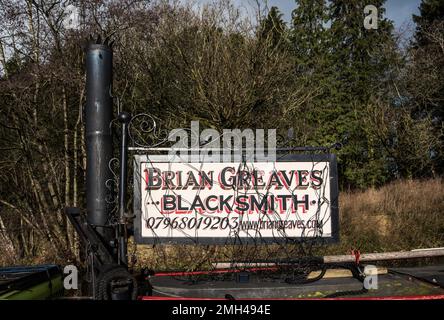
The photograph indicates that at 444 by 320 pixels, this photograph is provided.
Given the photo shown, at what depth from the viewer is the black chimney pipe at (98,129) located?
14.6ft

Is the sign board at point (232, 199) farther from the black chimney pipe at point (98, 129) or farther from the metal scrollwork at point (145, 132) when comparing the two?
the black chimney pipe at point (98, 129)

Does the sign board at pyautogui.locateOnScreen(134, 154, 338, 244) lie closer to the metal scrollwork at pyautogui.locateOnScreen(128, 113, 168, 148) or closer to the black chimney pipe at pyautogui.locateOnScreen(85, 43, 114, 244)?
the metal scrollwork at pyautogui.locateOnScreen(128, 113, 168, 148)

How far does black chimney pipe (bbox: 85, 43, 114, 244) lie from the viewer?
444cm

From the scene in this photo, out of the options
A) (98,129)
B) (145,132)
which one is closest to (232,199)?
(98,129)

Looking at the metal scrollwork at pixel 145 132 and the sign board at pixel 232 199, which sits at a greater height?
the metal scrollwork at pixel 145 132

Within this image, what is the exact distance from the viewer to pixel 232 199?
4742 millimetres

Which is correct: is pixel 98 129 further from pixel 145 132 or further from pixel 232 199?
pixel 145 132

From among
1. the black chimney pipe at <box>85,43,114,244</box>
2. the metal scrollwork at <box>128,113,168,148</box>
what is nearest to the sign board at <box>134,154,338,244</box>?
the metal scrollwork at <box>128,113,168,148</box>

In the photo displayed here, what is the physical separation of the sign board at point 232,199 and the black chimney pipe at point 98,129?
37 cm

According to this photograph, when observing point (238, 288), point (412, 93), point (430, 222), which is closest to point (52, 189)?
point (238, 288)

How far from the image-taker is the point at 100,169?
4.45 metres

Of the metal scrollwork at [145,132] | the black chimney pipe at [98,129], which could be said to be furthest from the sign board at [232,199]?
the black chimney pipe at [98,129]
